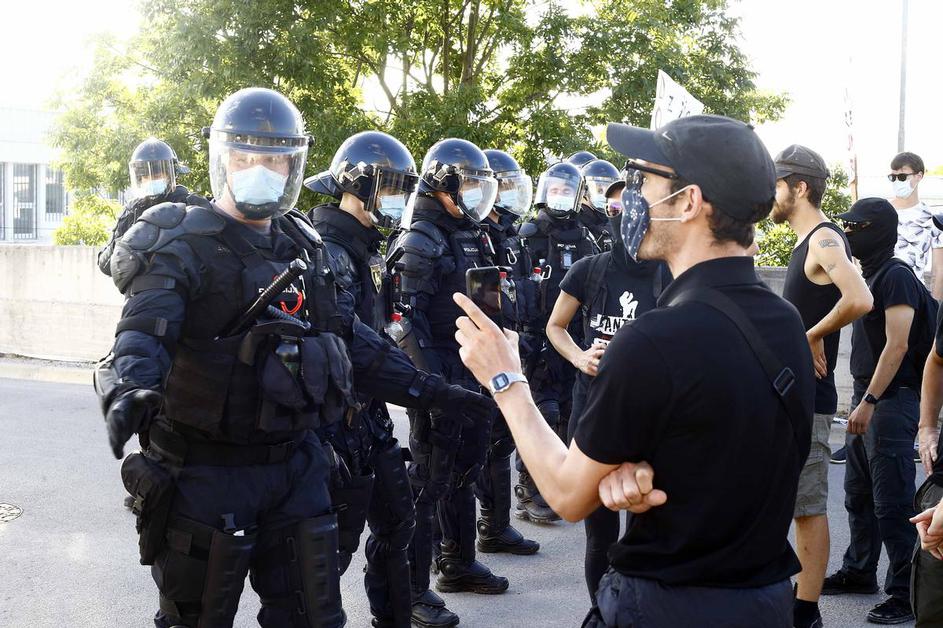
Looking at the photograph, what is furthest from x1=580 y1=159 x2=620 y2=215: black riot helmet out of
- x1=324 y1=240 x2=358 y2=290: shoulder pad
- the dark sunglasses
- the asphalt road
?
x1=324 y1=240 x2=358 y2=290: shoulder pad

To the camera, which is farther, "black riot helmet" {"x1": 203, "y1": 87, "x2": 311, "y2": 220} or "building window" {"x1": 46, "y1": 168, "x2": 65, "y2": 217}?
"building window" {"x1": 46, "y1": 168, "x2": 65, "y2": 217}

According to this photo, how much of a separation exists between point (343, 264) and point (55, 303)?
9.79 meters

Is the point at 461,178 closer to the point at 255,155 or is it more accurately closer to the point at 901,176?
the point at 255,155

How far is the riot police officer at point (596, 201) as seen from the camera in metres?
8.06

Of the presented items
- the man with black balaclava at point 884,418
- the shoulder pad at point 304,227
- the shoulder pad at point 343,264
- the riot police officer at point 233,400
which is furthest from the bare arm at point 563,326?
the riot police officer at point 233,400

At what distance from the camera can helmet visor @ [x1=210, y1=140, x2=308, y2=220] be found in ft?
11.3

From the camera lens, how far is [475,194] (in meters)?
5.74

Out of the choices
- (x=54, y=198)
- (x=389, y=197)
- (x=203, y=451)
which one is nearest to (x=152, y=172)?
(x=389, y=197)

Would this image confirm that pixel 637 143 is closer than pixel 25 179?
Yes

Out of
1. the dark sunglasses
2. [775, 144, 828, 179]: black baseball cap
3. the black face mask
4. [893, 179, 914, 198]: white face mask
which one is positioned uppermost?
[893, 179, 914, 198]: white face mask

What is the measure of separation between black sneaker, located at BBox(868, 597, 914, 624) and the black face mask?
166cm

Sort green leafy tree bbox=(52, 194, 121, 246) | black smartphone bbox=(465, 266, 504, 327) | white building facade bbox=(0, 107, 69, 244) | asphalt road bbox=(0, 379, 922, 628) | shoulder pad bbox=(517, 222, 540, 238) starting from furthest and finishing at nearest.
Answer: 1. white building facade bbox=(0, 107, 69, 244)
2. green leafy tree bbox=(52, 194, 121, 246)
3. shoulder pad bbox=(517, 222, 540, 238)
4. asphalt road bbox=(0, 379, 922, 628)
5. black smartphone bbox=(465, 266, 504, 327)

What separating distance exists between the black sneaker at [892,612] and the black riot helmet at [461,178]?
290cm

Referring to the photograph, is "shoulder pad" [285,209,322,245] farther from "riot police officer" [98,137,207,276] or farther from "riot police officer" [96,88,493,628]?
"riot police officer" [98,137,207,276]
